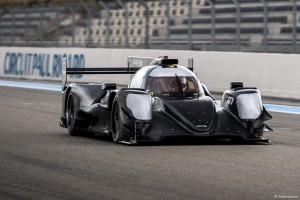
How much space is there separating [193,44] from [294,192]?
2035 cm

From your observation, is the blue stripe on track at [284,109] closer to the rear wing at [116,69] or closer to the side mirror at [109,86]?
the rear wing at [116,69]

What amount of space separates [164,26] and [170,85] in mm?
18017

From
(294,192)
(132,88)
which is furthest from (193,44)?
(294,192)

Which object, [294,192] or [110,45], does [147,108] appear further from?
[110,45]

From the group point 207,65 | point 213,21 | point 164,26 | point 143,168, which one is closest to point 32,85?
point 164,26

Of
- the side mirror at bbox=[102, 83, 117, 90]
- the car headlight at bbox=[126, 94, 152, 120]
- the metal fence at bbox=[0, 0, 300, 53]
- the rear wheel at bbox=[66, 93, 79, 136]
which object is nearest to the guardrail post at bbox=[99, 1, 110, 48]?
the metal fence at bbox=[0, 0, 300, 53]

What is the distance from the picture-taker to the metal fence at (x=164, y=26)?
84.9ft

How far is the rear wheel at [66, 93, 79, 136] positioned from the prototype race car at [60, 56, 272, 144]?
0.24m

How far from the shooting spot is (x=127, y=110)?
1247 centimetres

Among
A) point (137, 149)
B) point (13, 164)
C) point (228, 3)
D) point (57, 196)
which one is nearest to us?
point (57, 196)

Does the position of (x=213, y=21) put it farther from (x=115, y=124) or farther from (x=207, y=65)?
(x=115, y=124)

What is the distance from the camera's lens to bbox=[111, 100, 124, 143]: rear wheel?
41.6ft

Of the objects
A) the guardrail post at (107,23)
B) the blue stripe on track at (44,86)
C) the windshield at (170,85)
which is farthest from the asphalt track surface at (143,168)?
the guardrail post at (107,23)

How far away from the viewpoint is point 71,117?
578 inches
